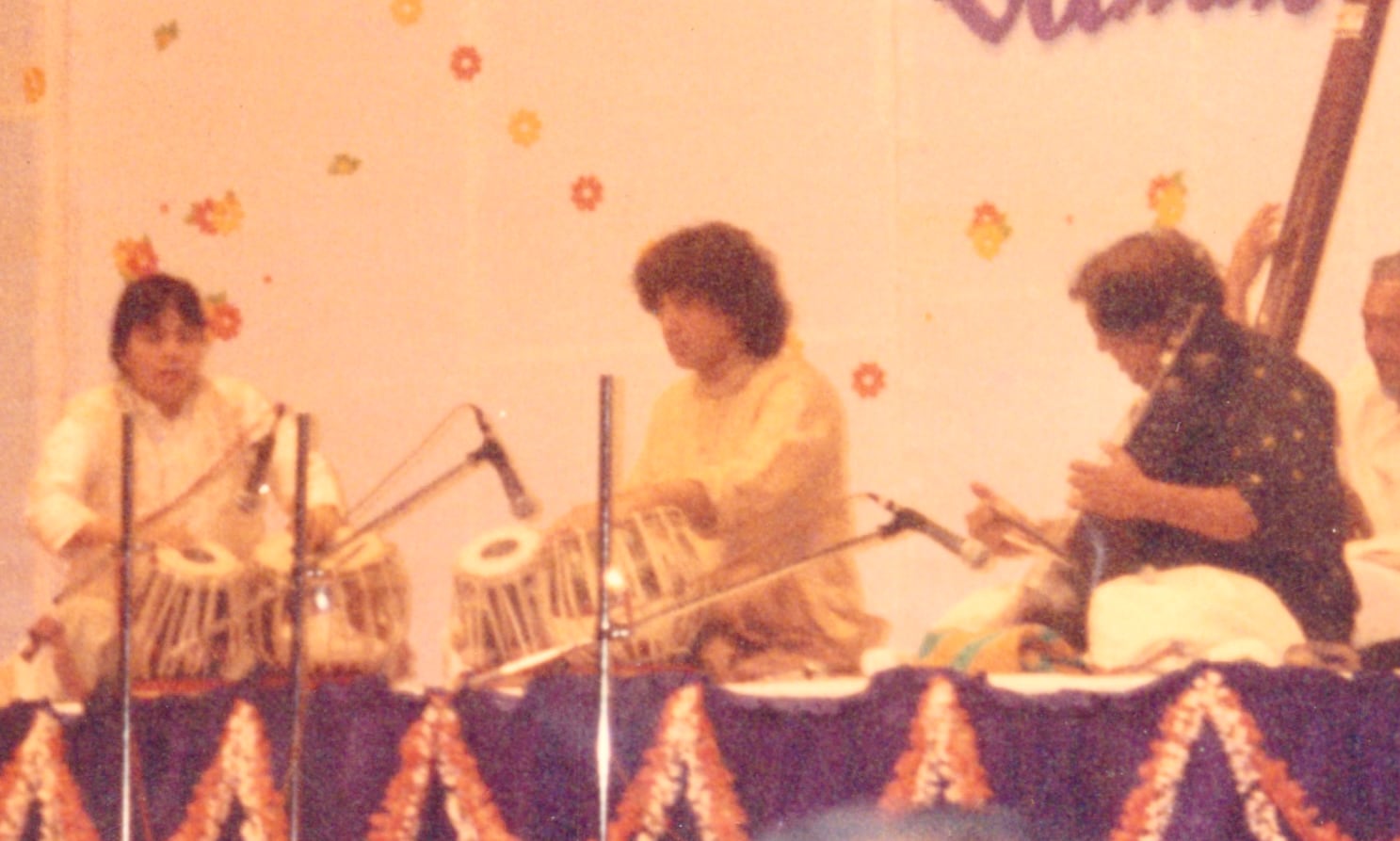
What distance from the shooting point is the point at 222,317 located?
5355 mm

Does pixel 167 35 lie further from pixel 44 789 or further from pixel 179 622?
pixel 44 789

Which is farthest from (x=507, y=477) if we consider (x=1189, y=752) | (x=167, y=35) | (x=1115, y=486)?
(x=167, y=35)

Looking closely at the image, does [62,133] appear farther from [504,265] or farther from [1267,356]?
[1267,356]

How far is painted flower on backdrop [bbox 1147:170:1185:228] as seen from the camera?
4191mm

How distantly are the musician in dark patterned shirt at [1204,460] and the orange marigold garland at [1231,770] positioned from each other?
411mm

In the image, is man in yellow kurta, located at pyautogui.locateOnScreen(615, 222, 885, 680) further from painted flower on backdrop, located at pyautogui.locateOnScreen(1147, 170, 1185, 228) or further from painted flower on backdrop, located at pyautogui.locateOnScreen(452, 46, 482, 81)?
painted flower on backdrop, located at pyautogui.locateOnScreen(452, 46, 482, 81)

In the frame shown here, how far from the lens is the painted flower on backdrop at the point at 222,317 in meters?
5.35

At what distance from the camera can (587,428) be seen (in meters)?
4.92

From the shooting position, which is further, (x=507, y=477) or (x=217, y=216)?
(x=217, y=216)

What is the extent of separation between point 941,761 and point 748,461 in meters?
1.18

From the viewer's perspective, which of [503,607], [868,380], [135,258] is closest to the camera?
[503,607]

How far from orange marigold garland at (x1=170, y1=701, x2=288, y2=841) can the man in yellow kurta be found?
2.53 ft

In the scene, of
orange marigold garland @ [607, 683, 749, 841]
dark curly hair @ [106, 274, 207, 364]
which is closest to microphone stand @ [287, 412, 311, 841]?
orange marigold garland @ [607, 683, 749, 841]

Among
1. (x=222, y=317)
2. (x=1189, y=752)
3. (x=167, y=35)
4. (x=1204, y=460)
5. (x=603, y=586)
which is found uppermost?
(x=167, y=35)
